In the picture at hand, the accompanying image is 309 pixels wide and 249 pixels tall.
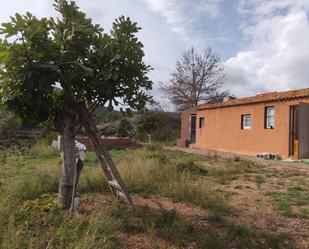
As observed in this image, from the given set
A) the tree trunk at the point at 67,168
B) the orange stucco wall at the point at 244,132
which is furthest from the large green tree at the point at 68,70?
the orange stucco wall at the point at 244,132

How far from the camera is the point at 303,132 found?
54.9 feet

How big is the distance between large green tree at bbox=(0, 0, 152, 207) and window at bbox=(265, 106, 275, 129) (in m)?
13.8

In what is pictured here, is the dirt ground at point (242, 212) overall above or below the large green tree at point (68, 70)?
below

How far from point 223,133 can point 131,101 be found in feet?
58.1

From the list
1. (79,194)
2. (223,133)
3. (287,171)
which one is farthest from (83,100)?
(223,133)

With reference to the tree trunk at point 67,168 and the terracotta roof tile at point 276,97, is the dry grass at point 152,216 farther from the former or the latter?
the terracotta roof tile at point 276,97

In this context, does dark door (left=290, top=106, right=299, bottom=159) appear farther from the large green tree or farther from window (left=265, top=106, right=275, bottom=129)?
the large green tree

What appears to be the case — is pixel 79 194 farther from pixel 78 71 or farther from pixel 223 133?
pixel 223 133

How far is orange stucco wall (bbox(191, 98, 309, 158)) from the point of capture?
17625 mm

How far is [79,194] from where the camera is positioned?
7.14 metres

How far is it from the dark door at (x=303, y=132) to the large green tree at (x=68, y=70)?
12.3 m

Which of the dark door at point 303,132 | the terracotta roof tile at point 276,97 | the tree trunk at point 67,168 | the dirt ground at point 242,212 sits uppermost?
the terracotta roof tile at point 276,97

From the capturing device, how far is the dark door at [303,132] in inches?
647

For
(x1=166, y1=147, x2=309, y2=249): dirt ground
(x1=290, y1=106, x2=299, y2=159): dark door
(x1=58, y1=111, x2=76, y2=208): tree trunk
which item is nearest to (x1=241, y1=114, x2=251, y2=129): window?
(x1=290, y1=106, x2=299, y2=159): dark door
